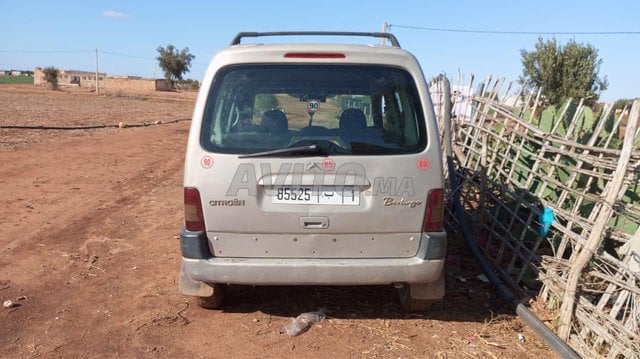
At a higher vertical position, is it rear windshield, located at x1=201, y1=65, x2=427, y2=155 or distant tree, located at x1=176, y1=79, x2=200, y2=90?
rear windshield, located at x1=201, y1=65, x2=427, y2=155

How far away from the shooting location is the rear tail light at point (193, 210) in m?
3.38

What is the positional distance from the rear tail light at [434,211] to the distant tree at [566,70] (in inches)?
1061

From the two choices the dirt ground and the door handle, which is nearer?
the door handle

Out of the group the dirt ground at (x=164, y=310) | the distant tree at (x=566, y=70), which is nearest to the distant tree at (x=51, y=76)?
the distant tree at (x=566, y=70)

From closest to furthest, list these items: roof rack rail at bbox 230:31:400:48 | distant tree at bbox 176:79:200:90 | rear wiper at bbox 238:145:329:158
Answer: rear wiper at bbox 238:145:329:158, roof rack rail at bbox 230:31:400:48, distant tree at bbox 176:79:200:90

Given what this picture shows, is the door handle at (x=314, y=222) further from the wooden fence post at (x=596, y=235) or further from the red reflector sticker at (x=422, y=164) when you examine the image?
the wooden fence post at (x=596, y=235)

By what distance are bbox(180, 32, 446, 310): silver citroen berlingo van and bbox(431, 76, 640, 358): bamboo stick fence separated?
3.65 ft

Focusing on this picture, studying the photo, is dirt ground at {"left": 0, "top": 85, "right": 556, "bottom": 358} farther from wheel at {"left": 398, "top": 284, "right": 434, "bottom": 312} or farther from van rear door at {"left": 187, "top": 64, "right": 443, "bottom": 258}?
van rear door at {"left": 187, "top": 64, "right": 443, "bottom": 258}

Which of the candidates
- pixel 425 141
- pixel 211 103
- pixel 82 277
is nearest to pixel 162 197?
pixel 82 277

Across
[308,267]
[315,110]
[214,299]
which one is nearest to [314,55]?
[315,110]

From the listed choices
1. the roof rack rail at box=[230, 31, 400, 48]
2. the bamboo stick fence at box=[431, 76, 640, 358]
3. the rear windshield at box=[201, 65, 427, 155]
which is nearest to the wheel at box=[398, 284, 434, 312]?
the bamboo stick fence at box=[431, 76, 640, 358]

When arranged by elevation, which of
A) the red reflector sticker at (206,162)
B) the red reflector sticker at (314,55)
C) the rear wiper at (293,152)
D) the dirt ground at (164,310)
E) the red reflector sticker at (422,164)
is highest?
the red reflector sticker at (314,55)

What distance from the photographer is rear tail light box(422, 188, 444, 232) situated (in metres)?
3.42

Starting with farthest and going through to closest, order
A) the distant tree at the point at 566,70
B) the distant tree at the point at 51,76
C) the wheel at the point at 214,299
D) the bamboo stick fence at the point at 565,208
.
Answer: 1. the distant tree at the point at 51,76
2. the distant tree at the point at 566,70
3. the wheel at the point at 214,299
4. the bamboo stick fence at the point at 565,208
